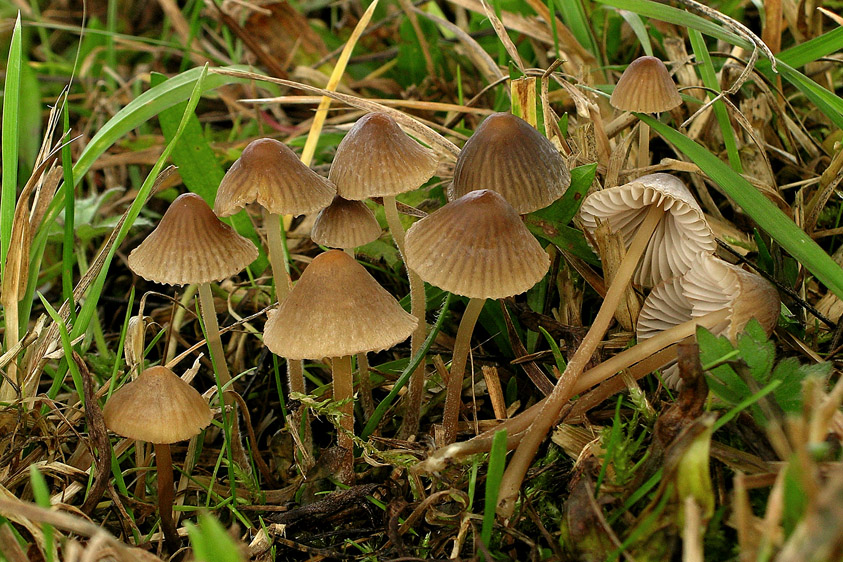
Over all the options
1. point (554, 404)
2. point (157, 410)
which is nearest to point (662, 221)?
point (554, 404)

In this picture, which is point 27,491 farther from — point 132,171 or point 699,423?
point 132,171

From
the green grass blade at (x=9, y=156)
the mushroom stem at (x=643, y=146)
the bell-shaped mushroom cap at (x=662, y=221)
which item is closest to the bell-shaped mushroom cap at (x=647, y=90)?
the mushroom stem at (x=643, y=146)

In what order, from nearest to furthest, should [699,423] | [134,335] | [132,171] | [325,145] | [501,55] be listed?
[699,423]
[134,335]
[501,55]
[325,145]
[132,171]

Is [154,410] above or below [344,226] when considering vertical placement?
below

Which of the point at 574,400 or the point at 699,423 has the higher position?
the point at 699,423

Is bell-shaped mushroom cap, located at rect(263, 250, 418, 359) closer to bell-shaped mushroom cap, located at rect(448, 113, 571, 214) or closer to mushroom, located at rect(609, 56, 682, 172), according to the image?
bell-shaped mushroom cap, located at rect(448, 113, 571, 214)

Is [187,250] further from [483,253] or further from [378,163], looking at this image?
[483,253]

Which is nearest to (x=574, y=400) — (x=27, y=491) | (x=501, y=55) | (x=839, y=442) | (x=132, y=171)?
(x=839, y=442)
